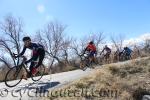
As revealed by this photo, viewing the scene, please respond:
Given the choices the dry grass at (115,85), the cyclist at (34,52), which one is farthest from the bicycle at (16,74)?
the dry grass at (115,85)

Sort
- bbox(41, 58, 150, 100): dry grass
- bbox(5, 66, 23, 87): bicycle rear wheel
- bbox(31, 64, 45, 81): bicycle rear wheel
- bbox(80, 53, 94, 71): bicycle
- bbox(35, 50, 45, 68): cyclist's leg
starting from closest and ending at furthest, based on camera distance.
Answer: bbox(41, 58, 150, 100): dry grass → bbox(5, 66, 23, 87): bicycle rear wheel → bbox(35, 50, 45, 68): cyclist's leg → bbox(31, 64, 45, 81): bicycle rear wheel → bbox(80, 53, 94, 71): bicycle

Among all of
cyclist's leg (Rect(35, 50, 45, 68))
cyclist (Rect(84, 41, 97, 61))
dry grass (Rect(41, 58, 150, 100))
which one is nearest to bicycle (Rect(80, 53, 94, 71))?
cyclist (Rect(84, 41, 97, 61))

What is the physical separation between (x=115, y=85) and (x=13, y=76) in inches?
169

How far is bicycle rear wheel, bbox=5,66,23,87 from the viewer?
12.3m

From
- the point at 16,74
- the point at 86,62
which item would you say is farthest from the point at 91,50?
the point at 16,74

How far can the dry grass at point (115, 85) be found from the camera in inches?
364

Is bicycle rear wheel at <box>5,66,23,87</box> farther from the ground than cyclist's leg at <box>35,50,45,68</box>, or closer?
closer

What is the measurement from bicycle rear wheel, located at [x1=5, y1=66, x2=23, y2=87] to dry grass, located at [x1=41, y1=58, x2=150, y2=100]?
9.19 ft

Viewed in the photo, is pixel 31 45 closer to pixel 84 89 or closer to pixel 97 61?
pixel 84 89

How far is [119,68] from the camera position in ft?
41.6

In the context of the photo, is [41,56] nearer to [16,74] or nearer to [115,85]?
[16,74]

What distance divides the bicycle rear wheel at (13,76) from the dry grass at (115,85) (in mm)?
2802

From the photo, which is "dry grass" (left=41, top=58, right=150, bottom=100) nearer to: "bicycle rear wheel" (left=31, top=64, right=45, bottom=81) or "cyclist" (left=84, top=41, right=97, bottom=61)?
"bicycle rear wheel" (left=31, top=64, right=45, bottom=81)

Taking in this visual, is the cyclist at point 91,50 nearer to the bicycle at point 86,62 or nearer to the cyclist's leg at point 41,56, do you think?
the bicycle at point 86,62
